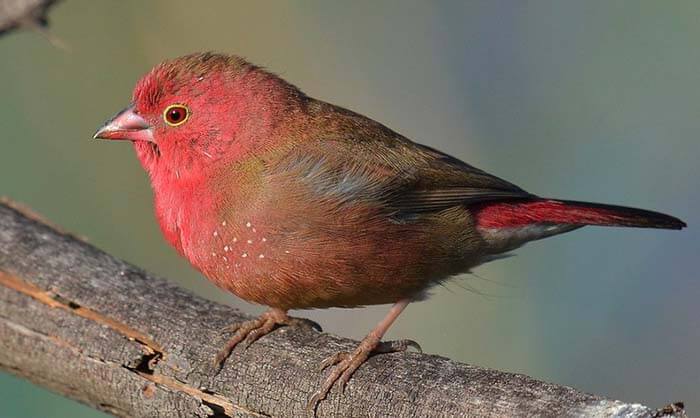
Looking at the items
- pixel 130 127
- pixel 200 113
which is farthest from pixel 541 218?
pixel 130 127

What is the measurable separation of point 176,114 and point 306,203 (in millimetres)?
857

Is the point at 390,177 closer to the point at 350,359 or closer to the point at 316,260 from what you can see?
the point at 316,260

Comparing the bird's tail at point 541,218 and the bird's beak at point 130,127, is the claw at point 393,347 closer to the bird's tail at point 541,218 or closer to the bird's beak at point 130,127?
the bird's tail at point 541,218

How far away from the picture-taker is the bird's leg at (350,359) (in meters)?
4.29

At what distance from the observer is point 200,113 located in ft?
16.4

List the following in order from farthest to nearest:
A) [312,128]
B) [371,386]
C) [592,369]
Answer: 1. [592,369]
2. [312,128]
3. [371,386]

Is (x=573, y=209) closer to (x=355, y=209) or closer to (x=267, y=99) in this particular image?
(x=355, y=209)

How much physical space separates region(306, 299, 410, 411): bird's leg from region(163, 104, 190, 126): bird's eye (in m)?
1.35

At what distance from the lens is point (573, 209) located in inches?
191

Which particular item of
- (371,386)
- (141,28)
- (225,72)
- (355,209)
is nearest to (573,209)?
(355,209)

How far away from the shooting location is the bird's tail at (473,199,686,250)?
4.76m

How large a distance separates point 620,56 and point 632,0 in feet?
1.31

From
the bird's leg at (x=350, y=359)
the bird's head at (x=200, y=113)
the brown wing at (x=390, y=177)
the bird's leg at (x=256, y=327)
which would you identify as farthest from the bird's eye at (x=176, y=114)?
the bird's leg at (x=350, y=359)

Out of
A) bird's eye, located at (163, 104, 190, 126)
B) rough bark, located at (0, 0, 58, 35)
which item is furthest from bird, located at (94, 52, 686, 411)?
rough bark, located at (0, 0, 58, 35)
